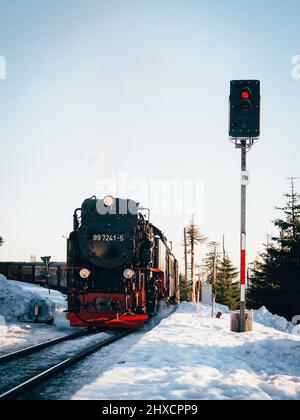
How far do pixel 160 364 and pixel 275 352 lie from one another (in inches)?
107

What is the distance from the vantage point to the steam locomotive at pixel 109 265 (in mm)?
12562

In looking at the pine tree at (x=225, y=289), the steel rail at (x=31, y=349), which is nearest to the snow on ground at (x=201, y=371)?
the steel rail at (x=31, y=349)

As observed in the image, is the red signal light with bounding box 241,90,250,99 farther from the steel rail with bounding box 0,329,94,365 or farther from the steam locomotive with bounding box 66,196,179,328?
the steel rail with bounding box 0,329,94,365

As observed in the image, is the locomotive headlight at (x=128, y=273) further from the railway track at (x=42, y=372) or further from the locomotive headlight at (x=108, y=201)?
the locomotive headlight at (x=108, y=201)

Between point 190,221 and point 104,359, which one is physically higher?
point 190,221

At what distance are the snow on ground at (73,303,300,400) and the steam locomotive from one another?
10.2 ft

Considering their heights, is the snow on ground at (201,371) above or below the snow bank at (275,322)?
above

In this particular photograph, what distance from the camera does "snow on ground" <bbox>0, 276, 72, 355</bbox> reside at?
11031 mm

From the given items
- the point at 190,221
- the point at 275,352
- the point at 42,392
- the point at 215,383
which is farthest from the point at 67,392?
the point at 190,221

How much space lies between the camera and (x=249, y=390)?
197 inches

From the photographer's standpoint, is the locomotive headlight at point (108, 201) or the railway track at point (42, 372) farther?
the locomotive headlight at point (108, 201)

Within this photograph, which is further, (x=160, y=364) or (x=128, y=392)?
(x=160, y=364)

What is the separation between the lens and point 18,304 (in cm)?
1584
